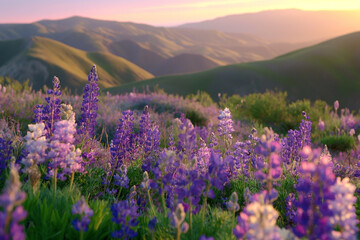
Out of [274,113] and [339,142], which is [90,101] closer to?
[339,142]

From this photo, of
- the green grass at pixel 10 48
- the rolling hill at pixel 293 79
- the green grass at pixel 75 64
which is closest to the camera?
the rolling hill at pixel 293 79

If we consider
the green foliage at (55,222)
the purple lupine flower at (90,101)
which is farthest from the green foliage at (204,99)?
the green foliage at (55,222)

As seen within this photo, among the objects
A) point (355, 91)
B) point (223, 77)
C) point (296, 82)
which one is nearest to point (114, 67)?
point (223, 77)

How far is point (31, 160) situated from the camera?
105 inches

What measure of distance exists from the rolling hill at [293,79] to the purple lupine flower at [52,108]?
114ft

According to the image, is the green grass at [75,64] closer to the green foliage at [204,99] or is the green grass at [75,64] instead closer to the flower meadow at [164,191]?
the green foliage at [204,99]

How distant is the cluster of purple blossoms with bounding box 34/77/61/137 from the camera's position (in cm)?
397

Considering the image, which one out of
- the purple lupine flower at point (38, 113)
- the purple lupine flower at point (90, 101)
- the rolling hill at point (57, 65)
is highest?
the rolling hill at point (57, 65)

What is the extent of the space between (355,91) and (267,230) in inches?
1773

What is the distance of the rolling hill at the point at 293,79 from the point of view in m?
40.9

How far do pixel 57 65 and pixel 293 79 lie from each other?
52.7 meters

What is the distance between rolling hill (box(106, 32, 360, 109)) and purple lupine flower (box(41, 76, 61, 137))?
114ft

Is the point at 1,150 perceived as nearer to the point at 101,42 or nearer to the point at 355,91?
the point at 355,91

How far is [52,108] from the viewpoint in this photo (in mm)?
4043
